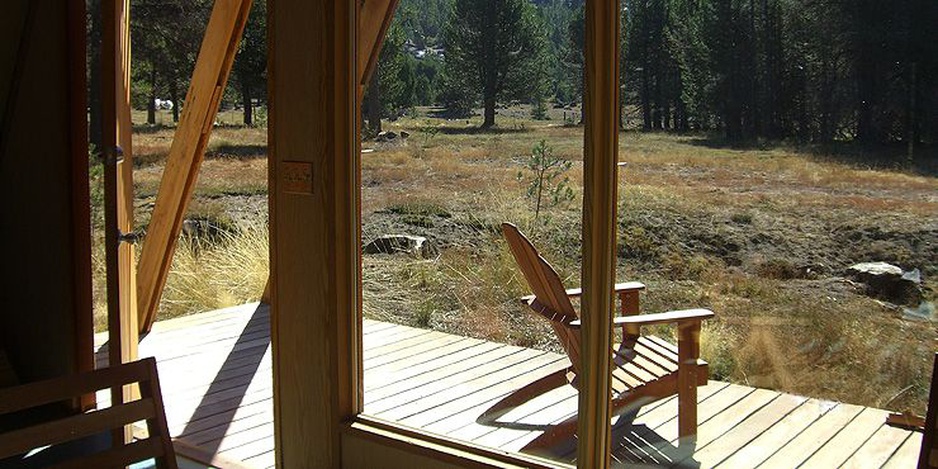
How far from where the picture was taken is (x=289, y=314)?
3.38 meters

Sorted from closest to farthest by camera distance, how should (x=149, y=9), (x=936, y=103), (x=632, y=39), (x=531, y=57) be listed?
1. (x=936, y=103)
2. (x=632, y=39)
3. (x=531, y=57)
4. (x=149, y=9)

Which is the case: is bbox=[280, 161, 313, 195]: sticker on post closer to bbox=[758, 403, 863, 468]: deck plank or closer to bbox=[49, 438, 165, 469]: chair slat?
bbox=[49, 438, 165, 469]: chair slat

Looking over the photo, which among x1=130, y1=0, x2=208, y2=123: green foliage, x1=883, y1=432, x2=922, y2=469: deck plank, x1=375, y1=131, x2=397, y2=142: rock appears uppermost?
x1=130, y1=0, x2=208, y2=123: green foliage

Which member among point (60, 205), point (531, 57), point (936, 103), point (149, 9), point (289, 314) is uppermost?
point (149, 9)

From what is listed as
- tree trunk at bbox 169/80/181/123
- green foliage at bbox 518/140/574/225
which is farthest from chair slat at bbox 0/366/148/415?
tree trunk at bbox 169/80/181/123

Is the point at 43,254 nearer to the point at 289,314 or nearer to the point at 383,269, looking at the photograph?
the point at 289,314

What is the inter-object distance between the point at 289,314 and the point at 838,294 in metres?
1.80

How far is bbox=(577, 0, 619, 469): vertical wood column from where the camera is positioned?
269 cm

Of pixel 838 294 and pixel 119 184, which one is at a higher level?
pixel 119 184

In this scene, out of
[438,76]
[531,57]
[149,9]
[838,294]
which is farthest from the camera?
[149,9]

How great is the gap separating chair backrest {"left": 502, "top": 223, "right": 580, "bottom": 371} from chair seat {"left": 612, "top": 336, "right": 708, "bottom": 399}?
13 centimetres

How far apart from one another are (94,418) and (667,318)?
58.8 inches

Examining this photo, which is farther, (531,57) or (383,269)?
(383,269)

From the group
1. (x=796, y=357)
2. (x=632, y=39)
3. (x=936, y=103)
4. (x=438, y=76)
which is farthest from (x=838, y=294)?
(x=438, y=76)
